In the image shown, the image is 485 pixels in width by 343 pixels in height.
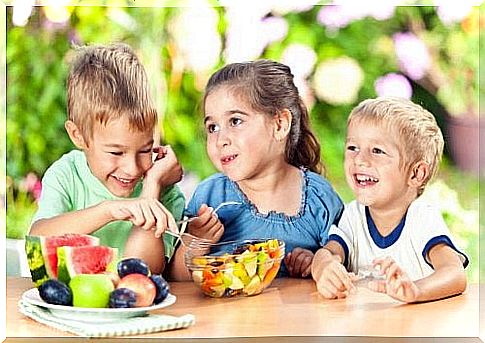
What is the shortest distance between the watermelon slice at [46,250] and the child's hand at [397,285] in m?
0.59

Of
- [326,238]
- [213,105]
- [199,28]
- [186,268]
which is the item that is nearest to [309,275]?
[326,238]

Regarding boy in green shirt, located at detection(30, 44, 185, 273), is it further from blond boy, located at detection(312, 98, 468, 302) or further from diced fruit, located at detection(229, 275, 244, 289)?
blond boy, located at detection(312, 98, 468, 302)

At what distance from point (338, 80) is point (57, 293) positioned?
705 millimetres

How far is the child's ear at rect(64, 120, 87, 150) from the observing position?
6.77ft

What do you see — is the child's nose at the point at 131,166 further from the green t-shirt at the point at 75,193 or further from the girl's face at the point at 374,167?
the girl's face at the point at 374,167

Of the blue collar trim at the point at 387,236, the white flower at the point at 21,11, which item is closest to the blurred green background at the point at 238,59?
the white flower at the point at 21,11

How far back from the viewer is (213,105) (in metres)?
2.08

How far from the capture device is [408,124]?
2.07 m

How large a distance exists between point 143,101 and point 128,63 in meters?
0.08

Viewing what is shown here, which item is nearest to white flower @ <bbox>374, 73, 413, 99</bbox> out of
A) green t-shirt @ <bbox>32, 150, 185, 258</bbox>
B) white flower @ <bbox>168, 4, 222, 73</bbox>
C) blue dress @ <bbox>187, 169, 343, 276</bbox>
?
blue dress @ <bbox>187, 169, 343, 276</bbox>

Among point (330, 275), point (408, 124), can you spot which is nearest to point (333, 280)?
point (330, 275)

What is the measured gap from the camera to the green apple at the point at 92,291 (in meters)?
1.95

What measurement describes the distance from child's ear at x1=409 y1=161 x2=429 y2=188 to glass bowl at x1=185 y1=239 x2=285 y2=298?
30cm

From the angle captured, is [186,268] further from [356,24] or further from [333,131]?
[356,24]
